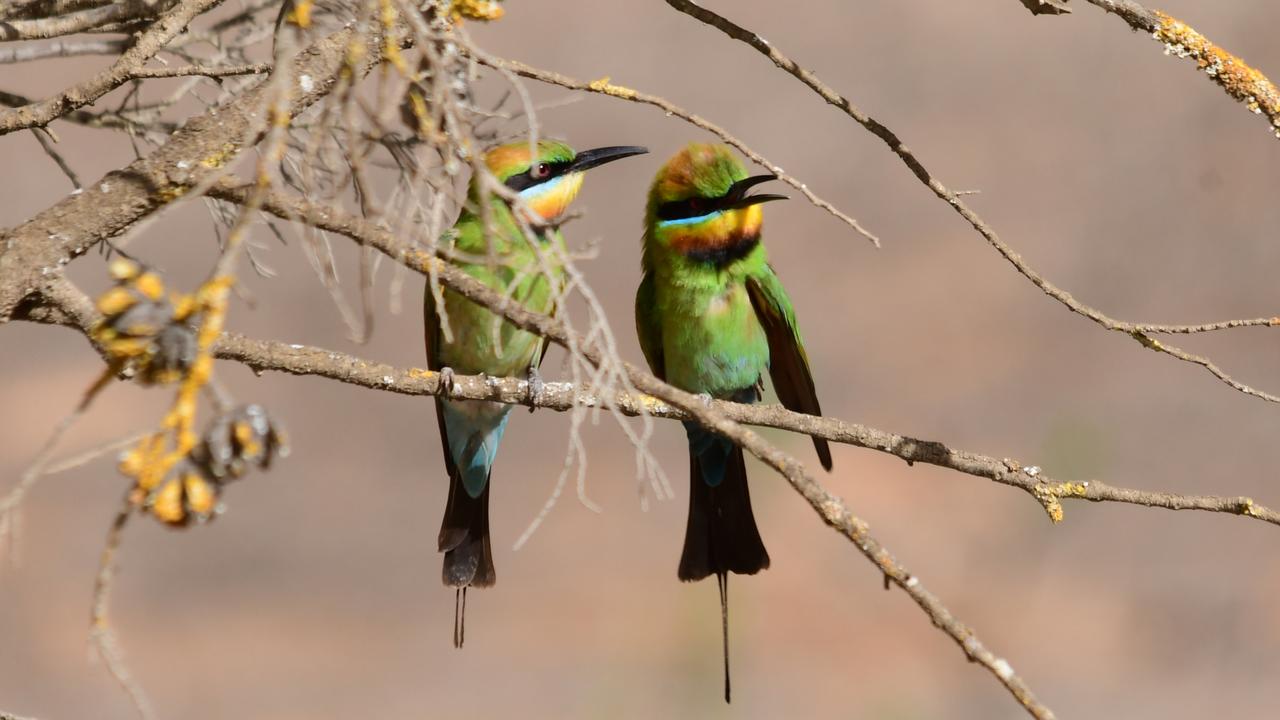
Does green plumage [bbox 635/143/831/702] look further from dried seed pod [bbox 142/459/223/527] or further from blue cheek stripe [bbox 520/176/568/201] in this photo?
dried seed pod [bbox 142/459/223/527]

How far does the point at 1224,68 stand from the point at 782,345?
1.74 metres

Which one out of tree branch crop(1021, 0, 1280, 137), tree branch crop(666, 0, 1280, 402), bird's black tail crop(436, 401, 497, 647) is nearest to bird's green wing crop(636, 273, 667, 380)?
bird's black tail crop(436, 401, 497, 647)

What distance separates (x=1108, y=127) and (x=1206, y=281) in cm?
146

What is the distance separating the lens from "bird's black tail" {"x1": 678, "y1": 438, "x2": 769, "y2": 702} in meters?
3.44

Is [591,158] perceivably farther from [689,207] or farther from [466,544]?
[466,544]

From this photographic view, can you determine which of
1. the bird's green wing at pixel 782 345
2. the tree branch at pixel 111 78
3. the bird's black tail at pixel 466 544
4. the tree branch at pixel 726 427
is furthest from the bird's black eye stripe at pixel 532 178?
the tree branch at pixel 726 427

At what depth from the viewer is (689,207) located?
3.60 metres

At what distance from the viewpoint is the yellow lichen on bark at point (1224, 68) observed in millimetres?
1878

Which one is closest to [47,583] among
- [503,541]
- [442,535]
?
[503,541]

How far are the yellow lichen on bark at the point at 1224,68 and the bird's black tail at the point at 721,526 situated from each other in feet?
5.52

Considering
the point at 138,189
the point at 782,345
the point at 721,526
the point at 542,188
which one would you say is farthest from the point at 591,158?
the point at 138,189

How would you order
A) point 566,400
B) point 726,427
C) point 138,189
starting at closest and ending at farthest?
point 726,427 → point 138,189 → point 566,400

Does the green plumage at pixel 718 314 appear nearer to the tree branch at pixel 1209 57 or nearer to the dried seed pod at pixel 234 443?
the tree branch at pixel 1209 57

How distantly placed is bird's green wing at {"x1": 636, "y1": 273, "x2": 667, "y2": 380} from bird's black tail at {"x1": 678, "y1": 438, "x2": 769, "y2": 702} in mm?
280
